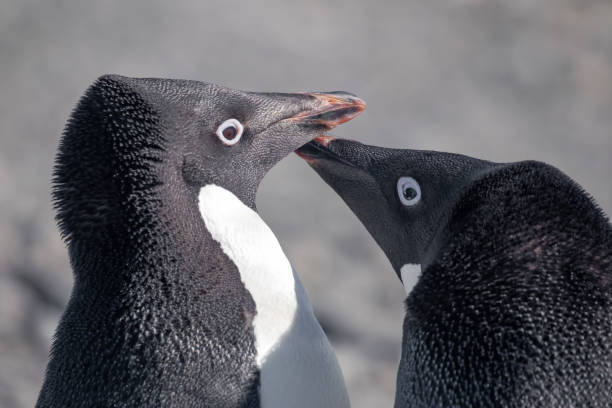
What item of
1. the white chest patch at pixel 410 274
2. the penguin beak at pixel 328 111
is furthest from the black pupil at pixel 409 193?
the penguin beak at pixel 328 111

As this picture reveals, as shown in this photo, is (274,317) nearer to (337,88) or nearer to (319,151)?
(319,151)

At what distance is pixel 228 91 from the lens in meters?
1.50

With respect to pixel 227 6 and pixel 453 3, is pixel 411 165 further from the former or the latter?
pixel 453 3

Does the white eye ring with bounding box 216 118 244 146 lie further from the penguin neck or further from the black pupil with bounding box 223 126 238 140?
the penguin neck

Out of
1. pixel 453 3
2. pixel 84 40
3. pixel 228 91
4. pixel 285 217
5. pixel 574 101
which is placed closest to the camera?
pixel 228 91

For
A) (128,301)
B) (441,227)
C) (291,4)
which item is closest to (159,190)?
(128,301)

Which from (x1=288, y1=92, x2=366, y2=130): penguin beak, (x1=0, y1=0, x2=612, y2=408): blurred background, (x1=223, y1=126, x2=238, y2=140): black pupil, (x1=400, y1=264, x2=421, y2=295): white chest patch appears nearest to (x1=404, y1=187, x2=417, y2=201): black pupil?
(x1=400, y1=264, x2=421, y2=295): white chest patch

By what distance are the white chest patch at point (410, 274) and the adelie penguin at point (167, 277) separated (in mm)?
200

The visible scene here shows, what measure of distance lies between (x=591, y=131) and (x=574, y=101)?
22 cm

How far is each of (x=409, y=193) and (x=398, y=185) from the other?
4 cm

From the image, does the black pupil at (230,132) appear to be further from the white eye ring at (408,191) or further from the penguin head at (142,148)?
the white eye ring at (408,191)

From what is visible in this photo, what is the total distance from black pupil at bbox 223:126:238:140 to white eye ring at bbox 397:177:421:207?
0.33 meters

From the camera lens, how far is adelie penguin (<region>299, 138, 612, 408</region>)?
1.02 meters

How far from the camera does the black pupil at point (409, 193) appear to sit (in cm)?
151
